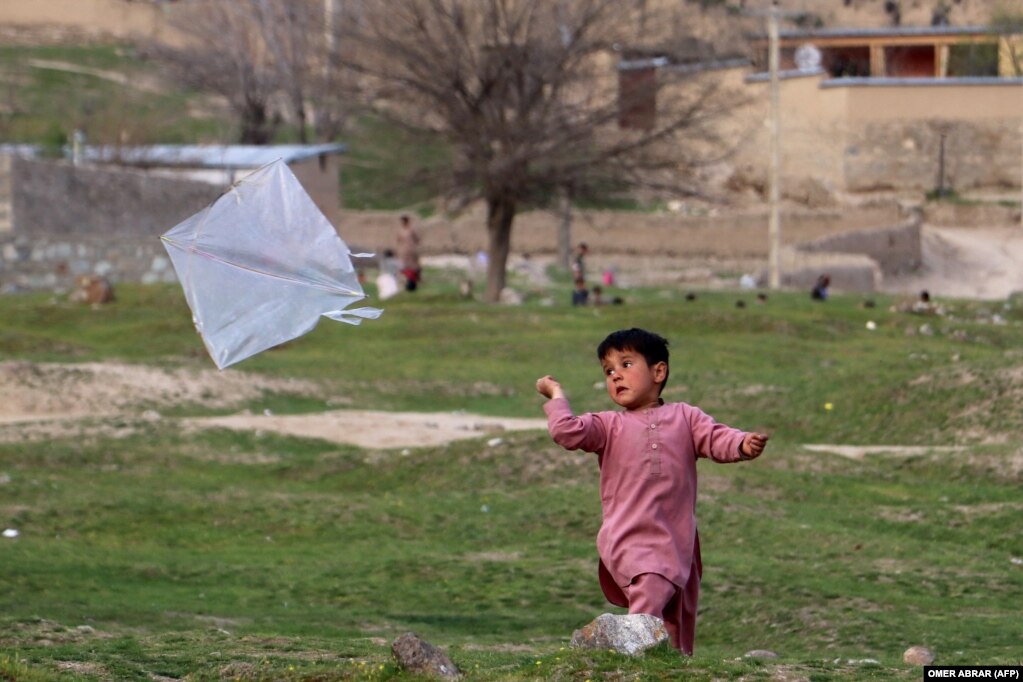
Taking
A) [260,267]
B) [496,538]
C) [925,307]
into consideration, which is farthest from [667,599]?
[925,307]

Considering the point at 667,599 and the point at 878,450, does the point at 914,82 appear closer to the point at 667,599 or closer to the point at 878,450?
the point at 878,450

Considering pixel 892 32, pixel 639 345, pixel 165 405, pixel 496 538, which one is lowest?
pixel 496 538

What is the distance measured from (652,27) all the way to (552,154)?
3117mm

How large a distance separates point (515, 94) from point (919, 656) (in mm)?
21410

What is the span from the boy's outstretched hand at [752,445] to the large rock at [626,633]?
2.05ft

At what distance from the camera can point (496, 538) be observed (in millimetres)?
11750

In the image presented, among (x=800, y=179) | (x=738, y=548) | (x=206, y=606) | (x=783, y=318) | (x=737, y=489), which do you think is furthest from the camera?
(x=800, y=179)

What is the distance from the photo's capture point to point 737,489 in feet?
42.3

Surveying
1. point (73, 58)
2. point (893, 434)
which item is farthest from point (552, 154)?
point (73, 58)

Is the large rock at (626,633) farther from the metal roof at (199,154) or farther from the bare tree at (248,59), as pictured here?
the bare tree at (248,59)

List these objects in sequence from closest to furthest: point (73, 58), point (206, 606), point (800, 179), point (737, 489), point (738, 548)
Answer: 1. point (206, 606)
2. point (738, 548)
3. point (737, 489)
4. point (800, 179)
5. point (73, 58)

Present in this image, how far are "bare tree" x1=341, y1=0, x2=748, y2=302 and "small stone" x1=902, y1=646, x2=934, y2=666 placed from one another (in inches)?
790

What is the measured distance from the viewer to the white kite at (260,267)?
6.55 metres

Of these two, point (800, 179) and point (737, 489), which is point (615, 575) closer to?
point (737, 489)
